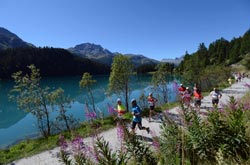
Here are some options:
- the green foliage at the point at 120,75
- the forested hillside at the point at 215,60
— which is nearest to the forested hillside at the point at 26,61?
the forested hillside at the point at 215,60

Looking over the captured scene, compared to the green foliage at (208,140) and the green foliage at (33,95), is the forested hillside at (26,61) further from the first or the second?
the green foliage at (208,140)

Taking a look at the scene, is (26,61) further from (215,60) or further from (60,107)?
(60,107)

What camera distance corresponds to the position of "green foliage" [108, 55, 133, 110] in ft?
85.8

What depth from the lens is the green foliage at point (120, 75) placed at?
2616cm

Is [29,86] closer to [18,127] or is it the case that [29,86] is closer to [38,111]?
[38,111]

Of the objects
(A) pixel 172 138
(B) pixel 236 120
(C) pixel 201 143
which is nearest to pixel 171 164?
(A) pixel 172 138

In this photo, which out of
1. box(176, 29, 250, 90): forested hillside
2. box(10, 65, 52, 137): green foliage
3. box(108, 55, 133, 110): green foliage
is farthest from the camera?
box(176, 29, 250, 90): forested hillside

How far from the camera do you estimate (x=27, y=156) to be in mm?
12211

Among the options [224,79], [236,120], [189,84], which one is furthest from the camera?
[224,79]

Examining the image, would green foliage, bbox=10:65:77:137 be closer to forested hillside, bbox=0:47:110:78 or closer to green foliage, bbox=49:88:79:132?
green foliage, bbox=49:88:79:132

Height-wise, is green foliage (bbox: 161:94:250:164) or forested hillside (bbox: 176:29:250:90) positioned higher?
forested hillside (bbox: 176:29:250:90)

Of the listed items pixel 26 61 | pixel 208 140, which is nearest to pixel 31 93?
pixel 208 140

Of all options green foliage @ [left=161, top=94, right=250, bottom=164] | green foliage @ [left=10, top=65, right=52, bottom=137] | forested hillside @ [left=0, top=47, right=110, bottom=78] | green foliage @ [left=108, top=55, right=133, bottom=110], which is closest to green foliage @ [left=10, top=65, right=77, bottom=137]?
green foliage @ [left=10, top=65, right=52, bottom=137]

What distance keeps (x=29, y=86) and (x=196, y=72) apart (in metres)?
34.6
